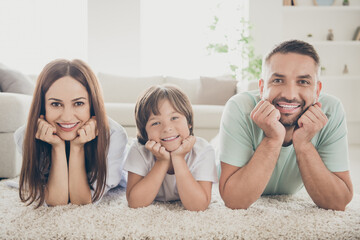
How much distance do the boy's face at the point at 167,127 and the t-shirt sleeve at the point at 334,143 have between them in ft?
1.87

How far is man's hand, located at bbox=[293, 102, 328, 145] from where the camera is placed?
1126 millimetres

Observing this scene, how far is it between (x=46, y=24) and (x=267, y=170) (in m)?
5.22

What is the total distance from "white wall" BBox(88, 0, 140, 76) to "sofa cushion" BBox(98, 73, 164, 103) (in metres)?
1.24

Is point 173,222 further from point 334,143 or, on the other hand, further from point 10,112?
point 10,112

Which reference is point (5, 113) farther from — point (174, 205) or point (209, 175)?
point (209, 175)

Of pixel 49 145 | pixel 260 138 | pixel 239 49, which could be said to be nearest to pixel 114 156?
pixel 49 145

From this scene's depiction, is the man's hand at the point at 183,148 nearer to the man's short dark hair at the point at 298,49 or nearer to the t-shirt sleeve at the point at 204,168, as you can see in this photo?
the t-shirt sleeve at the point at 204,168

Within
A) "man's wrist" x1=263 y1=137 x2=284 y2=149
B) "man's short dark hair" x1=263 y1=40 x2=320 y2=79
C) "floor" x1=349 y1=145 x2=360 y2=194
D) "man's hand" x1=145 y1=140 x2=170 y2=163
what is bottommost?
"floor" x1=349 y1=145 x2=360 y2=194

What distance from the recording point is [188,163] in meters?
1.26

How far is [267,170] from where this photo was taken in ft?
3.77

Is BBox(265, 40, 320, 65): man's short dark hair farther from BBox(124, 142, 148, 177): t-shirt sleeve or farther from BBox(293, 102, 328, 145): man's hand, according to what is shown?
BBox(124, 142, 148, 177): t-shirt sleeve

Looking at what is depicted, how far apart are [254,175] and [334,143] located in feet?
1.23

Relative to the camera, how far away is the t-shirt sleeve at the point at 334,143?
A: 1221 mm

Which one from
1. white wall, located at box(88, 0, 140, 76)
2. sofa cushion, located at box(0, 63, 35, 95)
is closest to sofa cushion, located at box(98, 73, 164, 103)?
white wall, located at box(88, 0, 140, 76)
